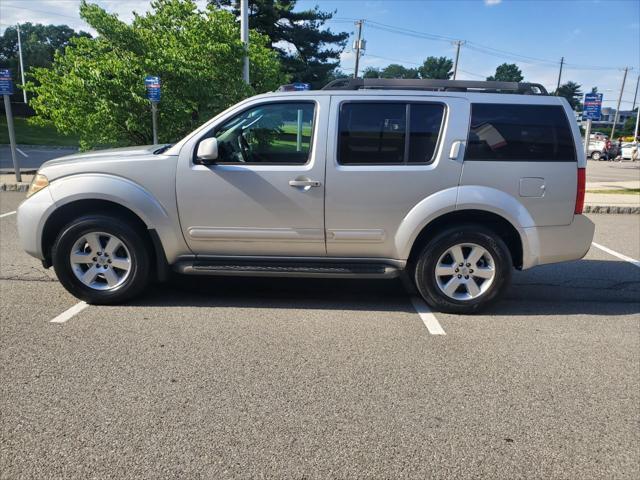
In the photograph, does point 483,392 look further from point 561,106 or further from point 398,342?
point 561,106

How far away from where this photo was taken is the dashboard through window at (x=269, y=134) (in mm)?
4445

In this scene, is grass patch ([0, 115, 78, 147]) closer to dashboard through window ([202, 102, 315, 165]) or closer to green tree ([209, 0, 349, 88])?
green tree ([209, 0, 349, 88])

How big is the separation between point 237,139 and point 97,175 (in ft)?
4.21

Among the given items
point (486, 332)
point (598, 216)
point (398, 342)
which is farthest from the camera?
point (598, 216)

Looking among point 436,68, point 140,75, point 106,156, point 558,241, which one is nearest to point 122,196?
point 106,156

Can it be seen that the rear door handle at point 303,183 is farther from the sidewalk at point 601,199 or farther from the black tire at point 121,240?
the sidewalk at point 601,199

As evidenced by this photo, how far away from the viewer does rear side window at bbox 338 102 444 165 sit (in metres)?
4.39

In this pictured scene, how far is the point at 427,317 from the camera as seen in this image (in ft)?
14.9

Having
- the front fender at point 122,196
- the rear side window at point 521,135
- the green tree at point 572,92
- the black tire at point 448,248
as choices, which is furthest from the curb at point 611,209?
the green tree at point 572,92

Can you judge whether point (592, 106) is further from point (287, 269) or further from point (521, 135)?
point (287, 269)

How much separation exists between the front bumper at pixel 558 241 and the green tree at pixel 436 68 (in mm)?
94116

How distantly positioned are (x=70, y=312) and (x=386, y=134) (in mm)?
3236

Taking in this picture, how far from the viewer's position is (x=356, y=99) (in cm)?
443

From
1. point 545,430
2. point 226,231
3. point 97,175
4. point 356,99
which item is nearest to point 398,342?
point 545,430
